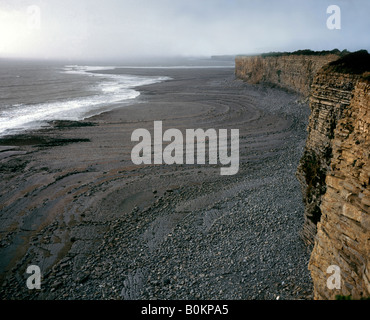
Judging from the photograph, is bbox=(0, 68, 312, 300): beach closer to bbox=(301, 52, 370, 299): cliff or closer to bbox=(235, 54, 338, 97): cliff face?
bbox=(301, 52, 370, 299): cliff

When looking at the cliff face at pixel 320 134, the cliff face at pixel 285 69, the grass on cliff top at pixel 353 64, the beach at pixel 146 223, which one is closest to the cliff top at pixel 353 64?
the grass on cliff top at pixel 353 64

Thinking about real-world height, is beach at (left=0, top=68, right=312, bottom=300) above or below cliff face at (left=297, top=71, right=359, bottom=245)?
below

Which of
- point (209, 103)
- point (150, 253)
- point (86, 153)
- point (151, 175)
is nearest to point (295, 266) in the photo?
point (150, 253)

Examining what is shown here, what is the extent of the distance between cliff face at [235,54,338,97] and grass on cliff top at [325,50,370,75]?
28.1 m

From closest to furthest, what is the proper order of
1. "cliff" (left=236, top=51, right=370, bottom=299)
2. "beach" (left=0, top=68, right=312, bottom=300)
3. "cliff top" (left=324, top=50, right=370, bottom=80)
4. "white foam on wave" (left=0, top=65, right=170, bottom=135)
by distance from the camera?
"cliff" (left=236, top=51, right=370, bottom=299) < "cliff top" (left=324, top=50, right=370, bottom=80) < "beach" (left=0, top=68, right=312, bottom=300) < "white foam on wave" (left=0, top=65, right=170, bottom=135)

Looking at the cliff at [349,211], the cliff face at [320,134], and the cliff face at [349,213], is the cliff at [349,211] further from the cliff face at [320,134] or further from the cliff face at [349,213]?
the cliff face at [320,134]

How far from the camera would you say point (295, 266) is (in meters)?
9.95

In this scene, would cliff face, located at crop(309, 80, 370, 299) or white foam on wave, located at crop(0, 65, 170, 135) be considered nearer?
cliff face, located at crop(309, 80, 370, 299)

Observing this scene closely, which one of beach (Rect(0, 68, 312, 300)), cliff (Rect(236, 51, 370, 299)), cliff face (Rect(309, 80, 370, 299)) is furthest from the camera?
beach (Rect(0, 68, 312, 300))

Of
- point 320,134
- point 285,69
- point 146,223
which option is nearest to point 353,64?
point 320,134

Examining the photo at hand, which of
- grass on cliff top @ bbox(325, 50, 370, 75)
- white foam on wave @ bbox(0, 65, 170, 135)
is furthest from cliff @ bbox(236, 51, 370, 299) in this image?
white foam on wave @ bbox(0, 65, 170, 135)

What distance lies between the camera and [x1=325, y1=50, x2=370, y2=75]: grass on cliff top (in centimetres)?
934

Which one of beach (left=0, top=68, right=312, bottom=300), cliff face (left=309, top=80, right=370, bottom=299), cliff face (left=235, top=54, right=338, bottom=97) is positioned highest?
cliff face (left=235, top=54, right=338, bottom=97)

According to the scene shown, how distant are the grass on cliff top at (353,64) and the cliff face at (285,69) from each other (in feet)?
92.4
